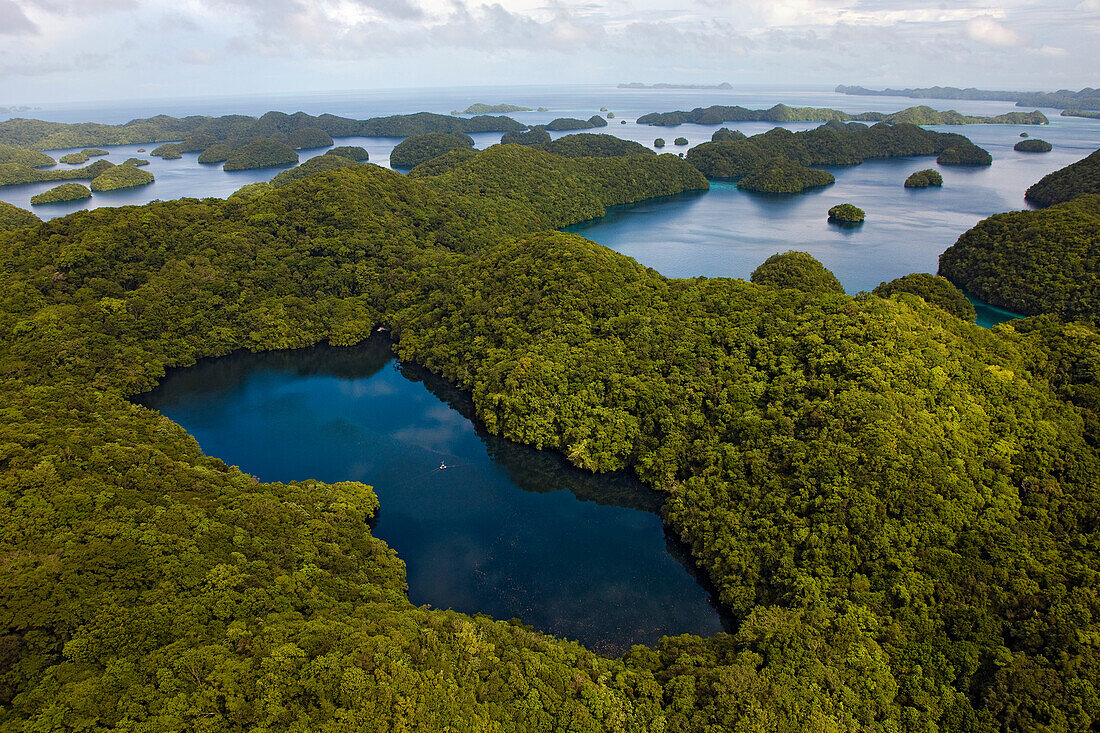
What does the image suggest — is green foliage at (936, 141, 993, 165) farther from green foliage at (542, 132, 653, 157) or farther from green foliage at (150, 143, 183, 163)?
green foliage at (150, 143, 183, 163)

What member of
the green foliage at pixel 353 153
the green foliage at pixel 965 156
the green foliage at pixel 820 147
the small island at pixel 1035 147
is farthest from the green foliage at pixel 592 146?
the small island at pixel 1035 147

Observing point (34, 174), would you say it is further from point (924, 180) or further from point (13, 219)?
point (924, 180)

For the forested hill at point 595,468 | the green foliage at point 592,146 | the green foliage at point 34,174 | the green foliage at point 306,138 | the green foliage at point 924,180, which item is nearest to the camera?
the forested hill at point 595,468

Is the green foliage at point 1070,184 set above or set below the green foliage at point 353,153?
below

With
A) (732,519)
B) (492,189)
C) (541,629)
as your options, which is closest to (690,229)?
(492,189)

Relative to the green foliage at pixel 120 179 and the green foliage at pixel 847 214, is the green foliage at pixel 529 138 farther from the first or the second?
the green foliage at pixel 847 214

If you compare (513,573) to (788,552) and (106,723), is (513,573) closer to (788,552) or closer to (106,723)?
(788,552)

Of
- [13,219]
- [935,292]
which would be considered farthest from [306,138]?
[935,292]
